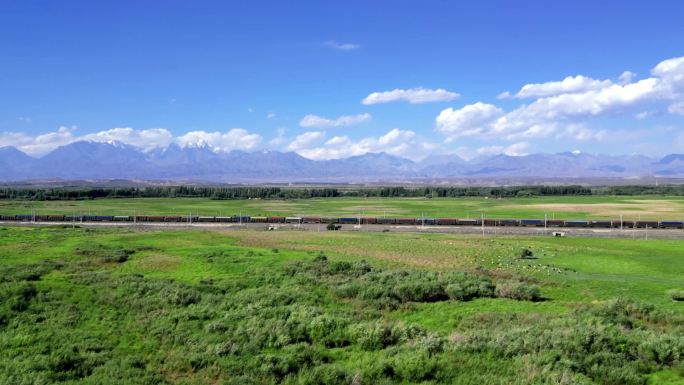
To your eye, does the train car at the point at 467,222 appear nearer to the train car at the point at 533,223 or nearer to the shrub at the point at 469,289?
the train car at the point at 533,223

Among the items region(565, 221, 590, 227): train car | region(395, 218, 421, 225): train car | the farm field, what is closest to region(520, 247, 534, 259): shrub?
the farm field

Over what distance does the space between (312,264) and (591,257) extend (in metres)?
28.4

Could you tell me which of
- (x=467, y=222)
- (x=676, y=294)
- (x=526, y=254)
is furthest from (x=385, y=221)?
(x=676, y=294)

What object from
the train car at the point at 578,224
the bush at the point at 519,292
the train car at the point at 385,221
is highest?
the bush at the point at 519,292

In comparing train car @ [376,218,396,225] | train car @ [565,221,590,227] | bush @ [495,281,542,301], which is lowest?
train car @ [376,218,396,225]

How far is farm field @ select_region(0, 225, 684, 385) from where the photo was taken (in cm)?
1538

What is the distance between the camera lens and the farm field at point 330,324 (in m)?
15.4

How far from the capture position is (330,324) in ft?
65.3

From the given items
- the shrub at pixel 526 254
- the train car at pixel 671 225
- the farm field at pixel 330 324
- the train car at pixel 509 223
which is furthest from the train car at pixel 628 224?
the farm field at pixel 330 324

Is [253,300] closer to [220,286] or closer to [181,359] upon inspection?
[220,286]

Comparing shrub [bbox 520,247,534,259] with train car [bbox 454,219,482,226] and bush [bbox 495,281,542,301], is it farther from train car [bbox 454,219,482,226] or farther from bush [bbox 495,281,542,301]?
train car [bbox 454,219,482,226]

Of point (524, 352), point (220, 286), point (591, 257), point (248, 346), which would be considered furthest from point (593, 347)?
point (591, 257)

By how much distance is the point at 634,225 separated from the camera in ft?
258

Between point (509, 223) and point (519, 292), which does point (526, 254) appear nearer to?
point (519, 292)
